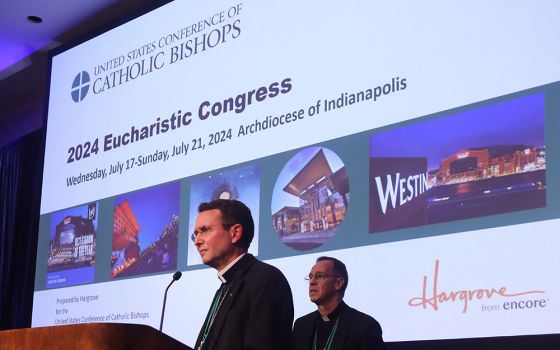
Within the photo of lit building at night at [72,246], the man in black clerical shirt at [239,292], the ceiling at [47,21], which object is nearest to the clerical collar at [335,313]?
the man in black clerical shirt at [239,292]

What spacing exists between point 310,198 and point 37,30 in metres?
3.50

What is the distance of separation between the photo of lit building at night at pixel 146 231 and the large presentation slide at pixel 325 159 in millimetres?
12

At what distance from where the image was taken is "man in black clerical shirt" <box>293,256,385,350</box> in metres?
3.59

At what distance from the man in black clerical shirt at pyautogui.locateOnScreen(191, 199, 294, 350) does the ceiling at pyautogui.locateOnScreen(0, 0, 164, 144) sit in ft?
9.07

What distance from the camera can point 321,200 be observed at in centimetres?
399

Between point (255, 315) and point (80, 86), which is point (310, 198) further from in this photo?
point (80, 86)

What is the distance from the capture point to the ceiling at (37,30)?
630cm

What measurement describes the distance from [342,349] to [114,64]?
289 centimetres

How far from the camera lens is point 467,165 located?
3.46 m

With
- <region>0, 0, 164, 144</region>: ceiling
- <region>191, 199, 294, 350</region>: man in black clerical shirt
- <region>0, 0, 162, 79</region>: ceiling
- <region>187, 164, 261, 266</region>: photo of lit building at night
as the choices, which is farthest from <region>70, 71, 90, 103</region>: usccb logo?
<region>191, 199, 294, 350</region>: man in black clerical shirt

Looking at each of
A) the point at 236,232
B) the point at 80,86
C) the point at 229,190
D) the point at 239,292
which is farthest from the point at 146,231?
the point at 239,292

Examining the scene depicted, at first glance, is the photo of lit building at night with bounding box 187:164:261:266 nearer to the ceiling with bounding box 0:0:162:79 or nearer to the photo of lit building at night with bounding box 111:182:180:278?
the photo of lit building at night with bounding box 111:182:180:278

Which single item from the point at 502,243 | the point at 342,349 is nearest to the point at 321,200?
the point at 342,349

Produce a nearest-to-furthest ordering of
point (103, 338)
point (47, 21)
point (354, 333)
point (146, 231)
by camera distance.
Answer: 1. point (103, 338)
2. point (354, 333)
3. point (146, 231)
4. point (47, 21)
